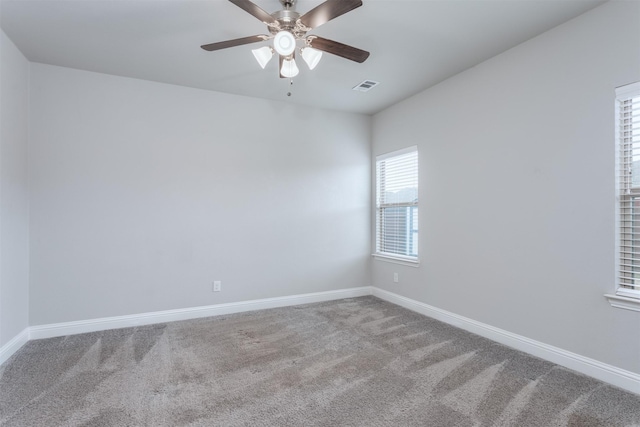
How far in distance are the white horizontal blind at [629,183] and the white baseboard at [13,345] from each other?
16.0 ft

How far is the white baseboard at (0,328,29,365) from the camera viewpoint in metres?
2.57

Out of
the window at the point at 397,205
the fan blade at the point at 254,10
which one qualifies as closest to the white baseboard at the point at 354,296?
the window at the point at 397,205

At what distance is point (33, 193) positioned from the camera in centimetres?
309

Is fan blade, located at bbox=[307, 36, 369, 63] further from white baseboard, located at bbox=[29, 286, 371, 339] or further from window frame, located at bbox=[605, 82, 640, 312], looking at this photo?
white baseboard, located at bbox=[29, 286, 371, 339]

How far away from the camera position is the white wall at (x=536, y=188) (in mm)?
2242

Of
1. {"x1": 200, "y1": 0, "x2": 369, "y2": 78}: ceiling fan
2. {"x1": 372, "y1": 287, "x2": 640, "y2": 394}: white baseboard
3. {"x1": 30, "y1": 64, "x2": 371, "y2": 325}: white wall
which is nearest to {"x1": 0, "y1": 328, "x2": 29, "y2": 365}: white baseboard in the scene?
{"x1": 30, "y1": 64, "x2": 371, "y2": 325}: white wall

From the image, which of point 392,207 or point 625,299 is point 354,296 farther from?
point 625,299

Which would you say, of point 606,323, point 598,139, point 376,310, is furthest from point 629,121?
point 376,310

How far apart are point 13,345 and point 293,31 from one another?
11.8 feet

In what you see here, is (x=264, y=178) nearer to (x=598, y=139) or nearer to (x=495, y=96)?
(x=495, y=96)

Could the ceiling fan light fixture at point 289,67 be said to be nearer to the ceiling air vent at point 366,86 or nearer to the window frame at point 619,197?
the ceiling air vent at point 366,86

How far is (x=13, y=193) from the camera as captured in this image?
110 inches

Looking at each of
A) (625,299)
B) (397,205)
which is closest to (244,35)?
(397,205)

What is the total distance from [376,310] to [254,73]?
3174 millimetres
